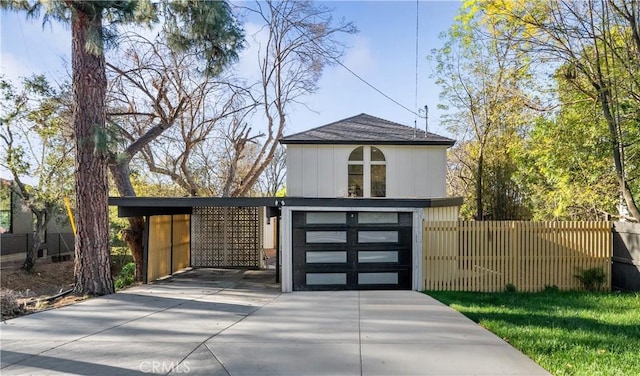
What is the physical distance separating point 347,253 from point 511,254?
3.85 m

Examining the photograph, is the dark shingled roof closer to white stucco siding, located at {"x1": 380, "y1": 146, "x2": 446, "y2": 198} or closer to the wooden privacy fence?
white stucco siding, located at {"x1": 380, "y1": 146, "x2": 446, "y2": 198}

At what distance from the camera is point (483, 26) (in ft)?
48.4

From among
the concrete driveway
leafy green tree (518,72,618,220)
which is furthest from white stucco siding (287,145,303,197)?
leafy green tree (518,72,618,220)

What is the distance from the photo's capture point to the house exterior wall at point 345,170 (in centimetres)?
1299

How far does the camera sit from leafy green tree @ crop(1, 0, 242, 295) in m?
8.66

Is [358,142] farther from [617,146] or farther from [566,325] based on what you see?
[566,325]

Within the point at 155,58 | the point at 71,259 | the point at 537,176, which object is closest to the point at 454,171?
the point at 537,176

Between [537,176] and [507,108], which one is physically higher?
[507,108]

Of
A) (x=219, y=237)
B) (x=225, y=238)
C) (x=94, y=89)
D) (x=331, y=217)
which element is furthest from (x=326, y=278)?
(x=94, y=89)

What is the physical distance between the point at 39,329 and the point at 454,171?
21.0 meters

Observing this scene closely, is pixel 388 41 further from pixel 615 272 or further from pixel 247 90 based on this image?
Answer: pixel 615 272

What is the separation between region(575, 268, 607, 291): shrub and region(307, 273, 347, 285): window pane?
5471 mm

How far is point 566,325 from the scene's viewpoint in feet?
20.3

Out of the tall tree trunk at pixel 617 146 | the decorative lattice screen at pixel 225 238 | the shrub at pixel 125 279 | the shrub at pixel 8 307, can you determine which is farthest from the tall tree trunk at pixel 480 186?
the shrub at pixel 8 307
